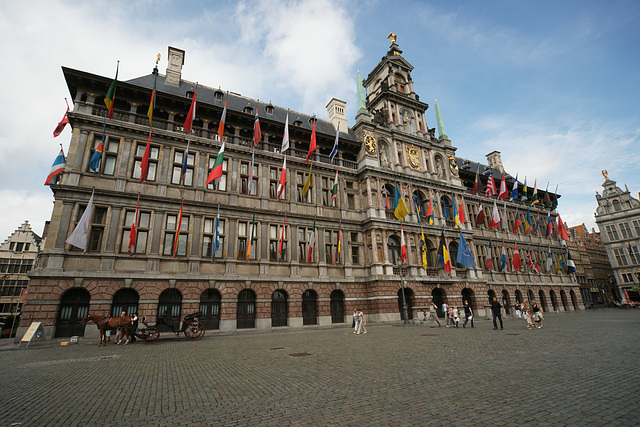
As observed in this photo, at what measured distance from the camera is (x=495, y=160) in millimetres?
54219

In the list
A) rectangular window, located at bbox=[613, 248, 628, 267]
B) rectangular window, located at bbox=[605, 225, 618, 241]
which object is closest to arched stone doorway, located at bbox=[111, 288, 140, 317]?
rectangular window, located at bbox=[613, 248, 628, 267]

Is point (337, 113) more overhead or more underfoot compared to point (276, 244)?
more overhead

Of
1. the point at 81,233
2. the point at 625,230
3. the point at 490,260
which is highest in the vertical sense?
the point at 625,230

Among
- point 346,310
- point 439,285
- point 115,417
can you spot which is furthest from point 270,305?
point 115,417

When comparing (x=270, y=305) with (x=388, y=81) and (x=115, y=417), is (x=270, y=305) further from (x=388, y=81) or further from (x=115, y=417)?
(x=388, y=81)

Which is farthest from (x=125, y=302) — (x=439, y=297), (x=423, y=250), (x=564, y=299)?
(x=564, y=299)

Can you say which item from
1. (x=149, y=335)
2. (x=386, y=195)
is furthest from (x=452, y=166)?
(x=149, y=335)

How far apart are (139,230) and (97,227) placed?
2499 millimetres

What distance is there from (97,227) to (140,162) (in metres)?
5.76

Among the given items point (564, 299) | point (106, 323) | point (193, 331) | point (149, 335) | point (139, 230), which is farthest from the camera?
point (564, 299)

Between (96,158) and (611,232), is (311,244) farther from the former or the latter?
(611,232)

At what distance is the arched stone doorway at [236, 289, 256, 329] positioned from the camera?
77.7 feet

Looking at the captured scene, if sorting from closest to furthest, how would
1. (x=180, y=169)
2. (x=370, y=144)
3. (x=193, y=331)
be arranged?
(x=193, y=331) < (x=180, y=169) < (x=370, y=144)

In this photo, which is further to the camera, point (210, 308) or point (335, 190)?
point (335, 190)
